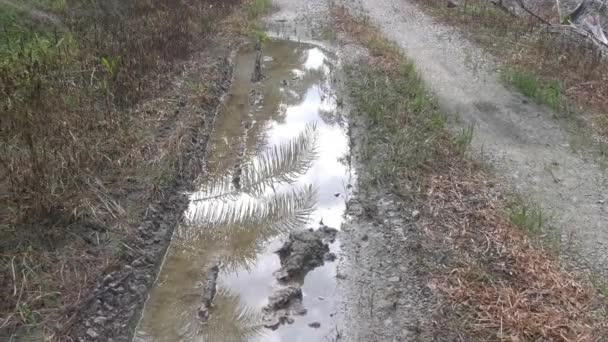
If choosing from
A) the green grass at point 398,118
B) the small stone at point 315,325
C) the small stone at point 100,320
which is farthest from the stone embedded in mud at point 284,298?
the green grass at point 398,118

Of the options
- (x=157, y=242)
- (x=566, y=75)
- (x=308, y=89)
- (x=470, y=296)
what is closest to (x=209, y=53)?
(x=308, y=89)

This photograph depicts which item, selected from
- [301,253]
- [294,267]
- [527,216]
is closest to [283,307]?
[294,267]

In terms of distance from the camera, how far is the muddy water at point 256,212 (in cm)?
489

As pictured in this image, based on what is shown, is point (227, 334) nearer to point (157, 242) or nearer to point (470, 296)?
point (157, 242)

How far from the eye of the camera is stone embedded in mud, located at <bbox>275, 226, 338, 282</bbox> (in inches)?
213

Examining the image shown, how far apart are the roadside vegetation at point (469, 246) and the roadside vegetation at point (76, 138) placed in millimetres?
2950

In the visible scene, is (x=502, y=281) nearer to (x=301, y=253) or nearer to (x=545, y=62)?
(x=301, y=253)

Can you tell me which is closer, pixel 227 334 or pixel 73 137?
pixel 227 334

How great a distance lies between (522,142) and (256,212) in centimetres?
398

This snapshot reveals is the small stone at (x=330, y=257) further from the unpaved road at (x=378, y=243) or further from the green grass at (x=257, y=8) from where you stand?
the green grass at (x=257, y=8)

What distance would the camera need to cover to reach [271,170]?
7254 mm

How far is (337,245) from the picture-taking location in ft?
19.2

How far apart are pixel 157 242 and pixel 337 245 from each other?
1937mm

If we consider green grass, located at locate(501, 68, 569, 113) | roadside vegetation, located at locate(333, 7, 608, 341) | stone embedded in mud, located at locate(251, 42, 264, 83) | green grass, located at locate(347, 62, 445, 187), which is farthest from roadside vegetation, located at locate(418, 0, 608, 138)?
stone embedded in mud, located at locate(251, 42, 264, 83)
